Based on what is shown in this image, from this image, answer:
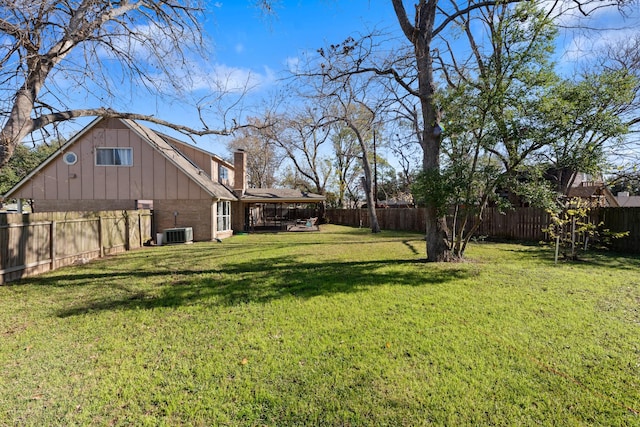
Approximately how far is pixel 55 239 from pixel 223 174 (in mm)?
14026

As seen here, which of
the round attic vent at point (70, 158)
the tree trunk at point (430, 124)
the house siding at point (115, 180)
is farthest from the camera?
the house siding at point (115, 180)

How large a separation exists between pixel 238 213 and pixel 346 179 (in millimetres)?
19264

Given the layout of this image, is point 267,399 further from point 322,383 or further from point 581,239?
point 581,239

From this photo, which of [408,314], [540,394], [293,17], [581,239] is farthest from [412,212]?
[540,394]

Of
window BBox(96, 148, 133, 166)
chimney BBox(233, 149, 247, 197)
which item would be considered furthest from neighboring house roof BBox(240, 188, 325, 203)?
window BBox(96, 148, 133, 166)

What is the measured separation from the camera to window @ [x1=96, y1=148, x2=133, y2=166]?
48.0 ft

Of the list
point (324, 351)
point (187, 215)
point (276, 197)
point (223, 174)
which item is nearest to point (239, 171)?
point (223, 174)

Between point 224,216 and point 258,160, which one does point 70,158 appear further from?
point 258,160

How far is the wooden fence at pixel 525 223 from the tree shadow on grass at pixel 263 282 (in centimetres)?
427

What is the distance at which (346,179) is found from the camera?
37438mm

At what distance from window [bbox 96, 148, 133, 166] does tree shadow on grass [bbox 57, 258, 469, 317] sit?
30.6ft

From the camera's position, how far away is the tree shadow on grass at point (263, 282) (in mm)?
5203

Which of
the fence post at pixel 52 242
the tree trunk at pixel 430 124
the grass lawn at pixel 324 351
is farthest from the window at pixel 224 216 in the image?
the tree trunk at pixel 430 124

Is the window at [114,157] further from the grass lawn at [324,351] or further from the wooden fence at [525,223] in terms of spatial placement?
the wooden fence at [525,223]
